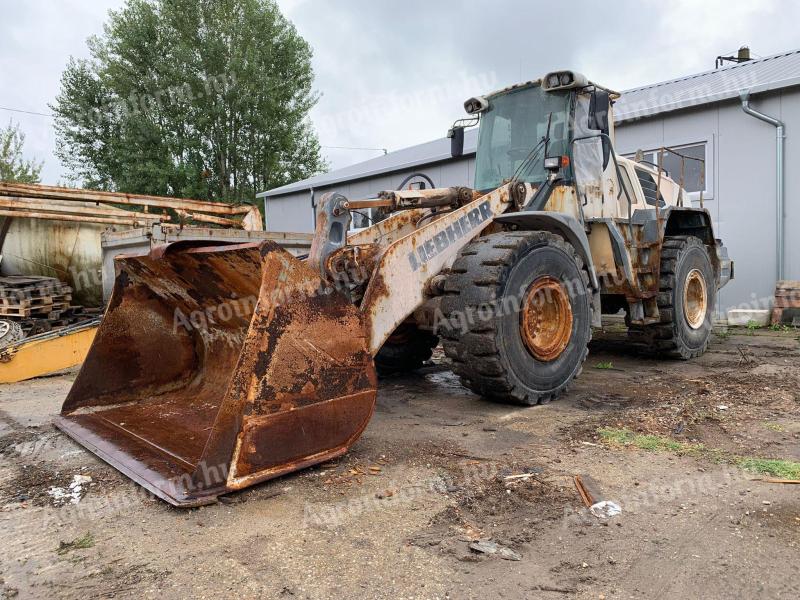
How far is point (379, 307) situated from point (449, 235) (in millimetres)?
965

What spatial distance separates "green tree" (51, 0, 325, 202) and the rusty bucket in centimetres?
2148

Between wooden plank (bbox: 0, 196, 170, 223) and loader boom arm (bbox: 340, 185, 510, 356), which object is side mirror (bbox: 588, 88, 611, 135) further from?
wooden plank (bbox: 0, 196, 170, 223)

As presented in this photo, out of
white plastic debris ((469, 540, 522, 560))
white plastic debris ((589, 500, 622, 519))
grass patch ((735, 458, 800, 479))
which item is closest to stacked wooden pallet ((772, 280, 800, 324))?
grass patch ((735, 458, 800, 479))

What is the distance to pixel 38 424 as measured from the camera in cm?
455

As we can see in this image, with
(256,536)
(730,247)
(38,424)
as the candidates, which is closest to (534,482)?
(256,536)

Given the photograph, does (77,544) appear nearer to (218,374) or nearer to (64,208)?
(218,374)

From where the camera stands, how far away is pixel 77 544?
2551 millimetres

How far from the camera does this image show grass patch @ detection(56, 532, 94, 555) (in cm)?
251

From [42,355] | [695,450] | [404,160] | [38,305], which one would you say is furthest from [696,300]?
[404,160]

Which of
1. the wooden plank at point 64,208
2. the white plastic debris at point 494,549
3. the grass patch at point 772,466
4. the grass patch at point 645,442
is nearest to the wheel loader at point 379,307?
the grass patch at point 645,442

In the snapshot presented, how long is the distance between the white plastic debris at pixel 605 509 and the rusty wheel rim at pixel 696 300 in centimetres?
472

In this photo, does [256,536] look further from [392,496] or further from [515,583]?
[515,583]

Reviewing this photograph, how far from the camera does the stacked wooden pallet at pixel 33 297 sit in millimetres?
8141

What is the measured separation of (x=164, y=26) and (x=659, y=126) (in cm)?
2200
